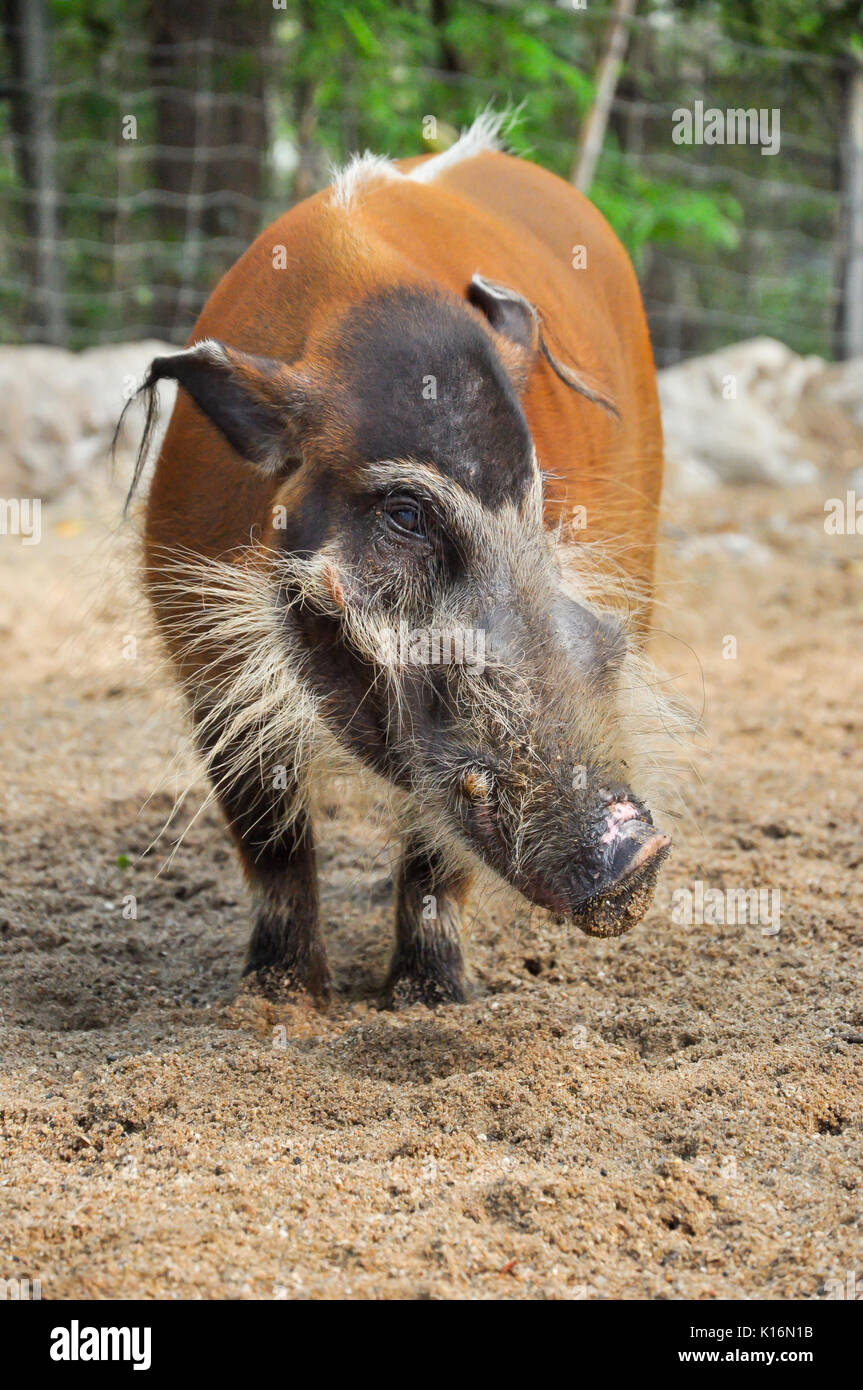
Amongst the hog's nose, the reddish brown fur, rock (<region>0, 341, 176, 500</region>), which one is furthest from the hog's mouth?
rock (<region>0, 341, 176, 500</region>)

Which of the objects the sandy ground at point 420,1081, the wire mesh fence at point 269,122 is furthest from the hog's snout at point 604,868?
the wire mesh fence at point 269,122

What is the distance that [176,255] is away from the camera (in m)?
9.89

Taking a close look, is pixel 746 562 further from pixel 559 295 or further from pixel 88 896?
pixel 88 896

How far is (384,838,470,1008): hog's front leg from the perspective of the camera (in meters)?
3.25

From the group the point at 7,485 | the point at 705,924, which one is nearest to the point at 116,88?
the point at 7,485

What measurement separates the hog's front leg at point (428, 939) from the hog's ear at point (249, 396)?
107 cm

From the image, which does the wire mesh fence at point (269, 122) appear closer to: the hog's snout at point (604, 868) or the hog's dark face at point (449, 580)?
the hog's dark face at point (449, 580)

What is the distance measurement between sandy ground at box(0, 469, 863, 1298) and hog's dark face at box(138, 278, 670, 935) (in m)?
0.39

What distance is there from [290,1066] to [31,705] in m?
3.18

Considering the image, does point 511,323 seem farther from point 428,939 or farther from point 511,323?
point 428,939

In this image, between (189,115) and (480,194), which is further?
(189,115)

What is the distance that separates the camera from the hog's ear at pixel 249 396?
8.66 ft

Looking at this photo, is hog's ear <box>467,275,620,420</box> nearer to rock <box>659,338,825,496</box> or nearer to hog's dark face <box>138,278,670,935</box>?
hog's dark face <box>138,278,670,935</box>

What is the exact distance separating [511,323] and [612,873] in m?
1.24
